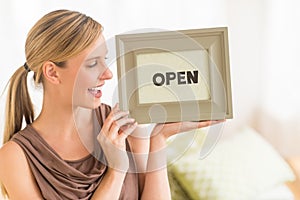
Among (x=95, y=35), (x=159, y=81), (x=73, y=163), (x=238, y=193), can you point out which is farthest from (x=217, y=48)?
(x=238, y=193)

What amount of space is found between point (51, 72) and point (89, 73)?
0.29 ft

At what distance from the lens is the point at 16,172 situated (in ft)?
4.11

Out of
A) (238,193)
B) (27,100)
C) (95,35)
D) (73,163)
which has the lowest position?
(238,193)

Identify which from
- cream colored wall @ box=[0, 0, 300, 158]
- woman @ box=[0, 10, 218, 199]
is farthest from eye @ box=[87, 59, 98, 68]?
cream colored wall @ box=[0, 0, 300, 158]

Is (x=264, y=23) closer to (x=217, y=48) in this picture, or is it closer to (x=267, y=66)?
(x=267, y=66)

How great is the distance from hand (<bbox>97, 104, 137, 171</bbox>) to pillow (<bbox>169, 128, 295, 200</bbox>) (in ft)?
2.59

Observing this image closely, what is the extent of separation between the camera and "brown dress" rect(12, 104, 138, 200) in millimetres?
1271

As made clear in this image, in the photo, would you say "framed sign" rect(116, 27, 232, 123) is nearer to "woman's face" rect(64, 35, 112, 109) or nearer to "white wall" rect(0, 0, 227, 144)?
"woman's face" rect(64, 35, 112, 109)

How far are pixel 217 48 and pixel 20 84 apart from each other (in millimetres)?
436

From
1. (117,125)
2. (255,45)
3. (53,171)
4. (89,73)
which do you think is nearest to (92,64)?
(89,73)

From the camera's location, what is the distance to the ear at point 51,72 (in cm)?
124

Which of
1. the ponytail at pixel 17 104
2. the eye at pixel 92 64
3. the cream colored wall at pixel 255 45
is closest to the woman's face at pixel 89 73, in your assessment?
the eye at pixel 92 64

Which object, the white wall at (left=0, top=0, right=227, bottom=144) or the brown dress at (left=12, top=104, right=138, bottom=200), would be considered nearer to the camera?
the brown dress at (left=12, top=104, right=138, bottom=200)

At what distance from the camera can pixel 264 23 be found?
2.58m
